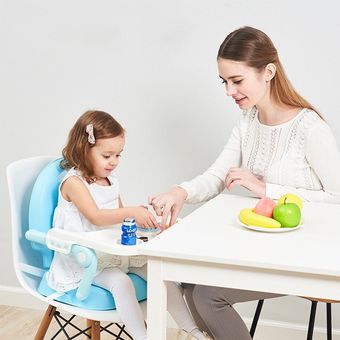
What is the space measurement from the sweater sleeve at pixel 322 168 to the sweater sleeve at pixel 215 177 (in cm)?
26

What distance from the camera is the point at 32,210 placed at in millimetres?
1997

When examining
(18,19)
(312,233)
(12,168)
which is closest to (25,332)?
(12,168)

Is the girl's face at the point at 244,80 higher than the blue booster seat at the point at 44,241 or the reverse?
higher

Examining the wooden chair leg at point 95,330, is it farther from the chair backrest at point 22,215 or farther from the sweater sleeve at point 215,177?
the sweater sleeve at point 215,177

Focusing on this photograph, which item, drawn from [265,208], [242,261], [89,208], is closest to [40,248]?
[89,208]

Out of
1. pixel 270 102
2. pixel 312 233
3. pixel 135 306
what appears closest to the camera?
pixel 312 233

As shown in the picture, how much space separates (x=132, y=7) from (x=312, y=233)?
146 centimetres

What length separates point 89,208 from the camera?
2.02 meters

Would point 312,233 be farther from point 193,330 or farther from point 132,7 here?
point 132,7

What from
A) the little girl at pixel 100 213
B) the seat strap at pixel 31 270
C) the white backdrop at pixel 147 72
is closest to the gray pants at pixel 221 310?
the little girl at pixel 100 213

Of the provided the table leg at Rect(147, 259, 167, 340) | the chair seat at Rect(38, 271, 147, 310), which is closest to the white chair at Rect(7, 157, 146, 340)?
the chair seat at Rect(38, 271, 147, 310)

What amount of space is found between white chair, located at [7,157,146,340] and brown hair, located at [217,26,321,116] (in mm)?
668

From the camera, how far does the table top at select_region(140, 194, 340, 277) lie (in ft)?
4.58

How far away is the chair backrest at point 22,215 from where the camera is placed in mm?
2014
